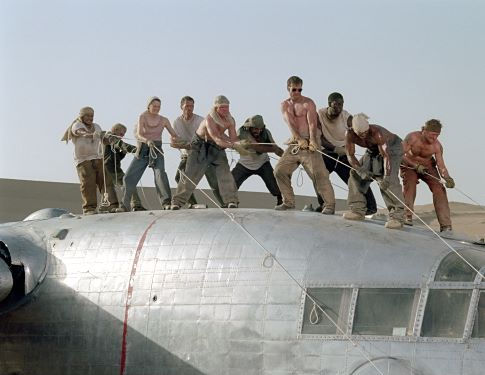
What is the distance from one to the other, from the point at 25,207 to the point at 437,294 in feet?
133

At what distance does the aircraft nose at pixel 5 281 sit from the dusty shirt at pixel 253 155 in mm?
4415

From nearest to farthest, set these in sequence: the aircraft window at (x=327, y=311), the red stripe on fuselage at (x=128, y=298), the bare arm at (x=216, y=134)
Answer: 1. the aircraft window at (x=327, y=311)
2. the red stripe on fuselage at (x=128, y=298)
3. the bare arm at (x=216, y=134)

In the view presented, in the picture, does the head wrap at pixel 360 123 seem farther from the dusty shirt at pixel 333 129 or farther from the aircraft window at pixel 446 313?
the aircraft window at pixel 446 313

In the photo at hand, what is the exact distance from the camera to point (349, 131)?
49.3ft

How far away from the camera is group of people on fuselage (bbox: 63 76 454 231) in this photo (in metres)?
15.0

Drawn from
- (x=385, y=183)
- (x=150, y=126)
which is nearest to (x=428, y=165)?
(x=385, y=183)

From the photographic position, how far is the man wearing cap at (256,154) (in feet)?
55.8

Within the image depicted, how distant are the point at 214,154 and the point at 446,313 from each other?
5.87 m

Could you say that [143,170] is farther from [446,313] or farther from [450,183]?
[446,313]

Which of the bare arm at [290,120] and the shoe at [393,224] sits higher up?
the bare arm at [290,120]

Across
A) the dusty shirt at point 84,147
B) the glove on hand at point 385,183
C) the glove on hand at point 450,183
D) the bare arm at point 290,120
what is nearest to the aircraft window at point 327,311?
the glove on hand at point 385,183

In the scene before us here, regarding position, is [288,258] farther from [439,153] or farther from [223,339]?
[439,153]

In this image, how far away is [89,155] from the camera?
18.8 meters

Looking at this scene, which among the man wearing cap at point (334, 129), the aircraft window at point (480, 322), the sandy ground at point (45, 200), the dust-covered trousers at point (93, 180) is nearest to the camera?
the aircraft window at point (480, 322)
